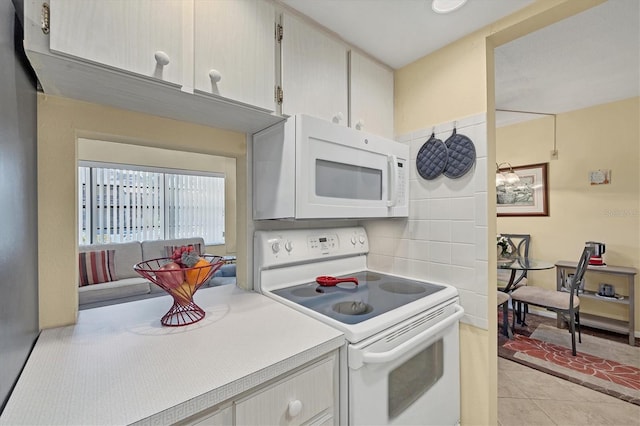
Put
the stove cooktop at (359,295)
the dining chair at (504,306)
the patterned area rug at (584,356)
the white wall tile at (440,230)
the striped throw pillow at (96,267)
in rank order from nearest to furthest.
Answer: the stove cooktop at (359,295), the white wall tile at (440,230), the patterned area rug at (584,356), the dining chair at (504,306), the striped throw pillow at (96,267)

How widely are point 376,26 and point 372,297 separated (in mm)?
1255

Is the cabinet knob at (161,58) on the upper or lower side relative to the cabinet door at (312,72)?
lower

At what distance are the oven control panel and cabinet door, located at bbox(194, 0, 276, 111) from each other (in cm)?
62

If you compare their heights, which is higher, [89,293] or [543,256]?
[543,256]

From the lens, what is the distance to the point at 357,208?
52.1 inches

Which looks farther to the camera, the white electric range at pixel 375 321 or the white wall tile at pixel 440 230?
the white wall tile at pixel 440 230

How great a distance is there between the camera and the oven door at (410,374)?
0.90m

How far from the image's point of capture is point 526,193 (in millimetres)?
3486

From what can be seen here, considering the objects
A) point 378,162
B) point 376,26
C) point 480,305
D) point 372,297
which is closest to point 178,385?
point 372,297

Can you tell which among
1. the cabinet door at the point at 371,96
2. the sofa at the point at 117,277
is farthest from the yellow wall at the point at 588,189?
the sofa at the point at 117,277

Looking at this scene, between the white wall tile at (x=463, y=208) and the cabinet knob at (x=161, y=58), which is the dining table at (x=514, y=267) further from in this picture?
the cabinet knob at (x=161, y=58)

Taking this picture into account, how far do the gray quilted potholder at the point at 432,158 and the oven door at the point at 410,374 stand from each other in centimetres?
69

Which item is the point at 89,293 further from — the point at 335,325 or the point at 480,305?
the point at 480,305

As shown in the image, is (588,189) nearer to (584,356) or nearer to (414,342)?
(584,356)
